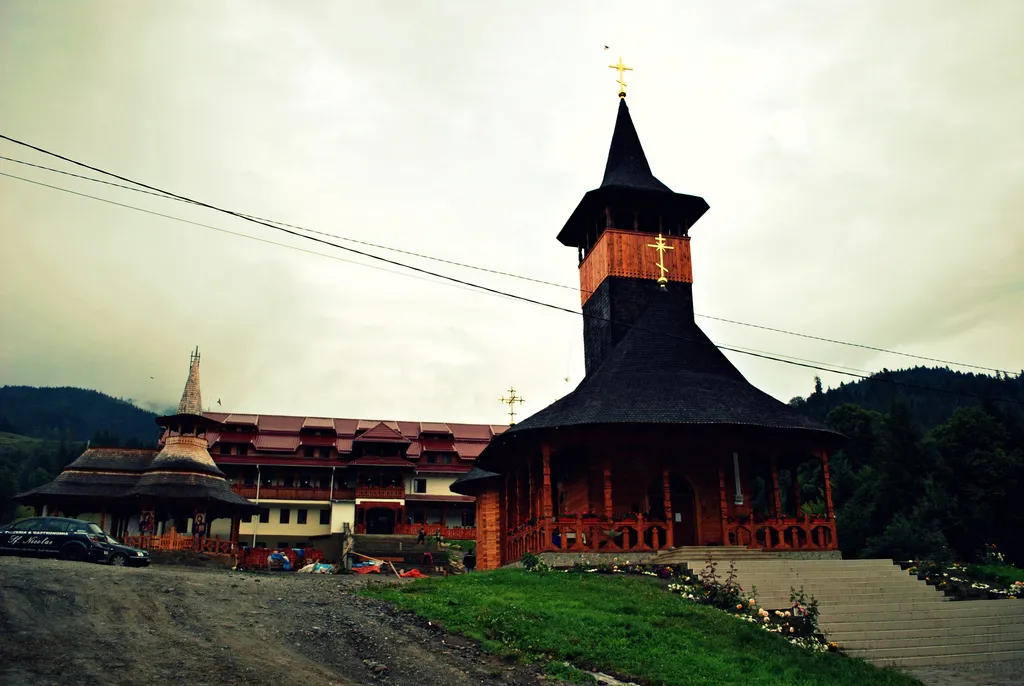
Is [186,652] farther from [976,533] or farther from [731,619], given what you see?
[976,533]

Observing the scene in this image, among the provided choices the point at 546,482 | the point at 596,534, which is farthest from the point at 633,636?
the point at 546,482

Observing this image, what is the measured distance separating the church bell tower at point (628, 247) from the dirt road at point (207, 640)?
1552 centimetres

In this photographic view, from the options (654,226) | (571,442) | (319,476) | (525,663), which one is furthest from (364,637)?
(319,476)

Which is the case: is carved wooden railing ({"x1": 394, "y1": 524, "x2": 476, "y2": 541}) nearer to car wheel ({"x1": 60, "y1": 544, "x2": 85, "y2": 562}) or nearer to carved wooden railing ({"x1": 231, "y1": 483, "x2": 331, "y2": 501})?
carved wooden railing ({"x1": 231, "y1": 483, "x2": 331, "y2": 501})

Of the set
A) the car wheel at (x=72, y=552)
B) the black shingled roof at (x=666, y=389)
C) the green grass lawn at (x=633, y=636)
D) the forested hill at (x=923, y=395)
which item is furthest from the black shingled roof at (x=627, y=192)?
the forested hill at (x=923, y=395)

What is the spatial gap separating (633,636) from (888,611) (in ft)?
22.0

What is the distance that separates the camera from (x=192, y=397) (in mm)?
43438

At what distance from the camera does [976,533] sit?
41.2 m

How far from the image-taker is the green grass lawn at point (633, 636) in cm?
1290

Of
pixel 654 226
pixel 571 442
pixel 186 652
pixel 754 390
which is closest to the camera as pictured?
pixel 186 652

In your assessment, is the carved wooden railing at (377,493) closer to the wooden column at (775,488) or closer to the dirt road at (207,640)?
the wooden column at (775,488)

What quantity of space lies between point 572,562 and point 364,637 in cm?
879

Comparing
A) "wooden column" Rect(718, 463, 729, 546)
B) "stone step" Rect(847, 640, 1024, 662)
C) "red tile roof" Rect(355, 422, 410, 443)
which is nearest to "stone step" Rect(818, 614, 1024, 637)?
"stone step" Rect(847, 640, 1024, 662)

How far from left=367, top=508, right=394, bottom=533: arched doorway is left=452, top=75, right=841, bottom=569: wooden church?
2742 centimetres
